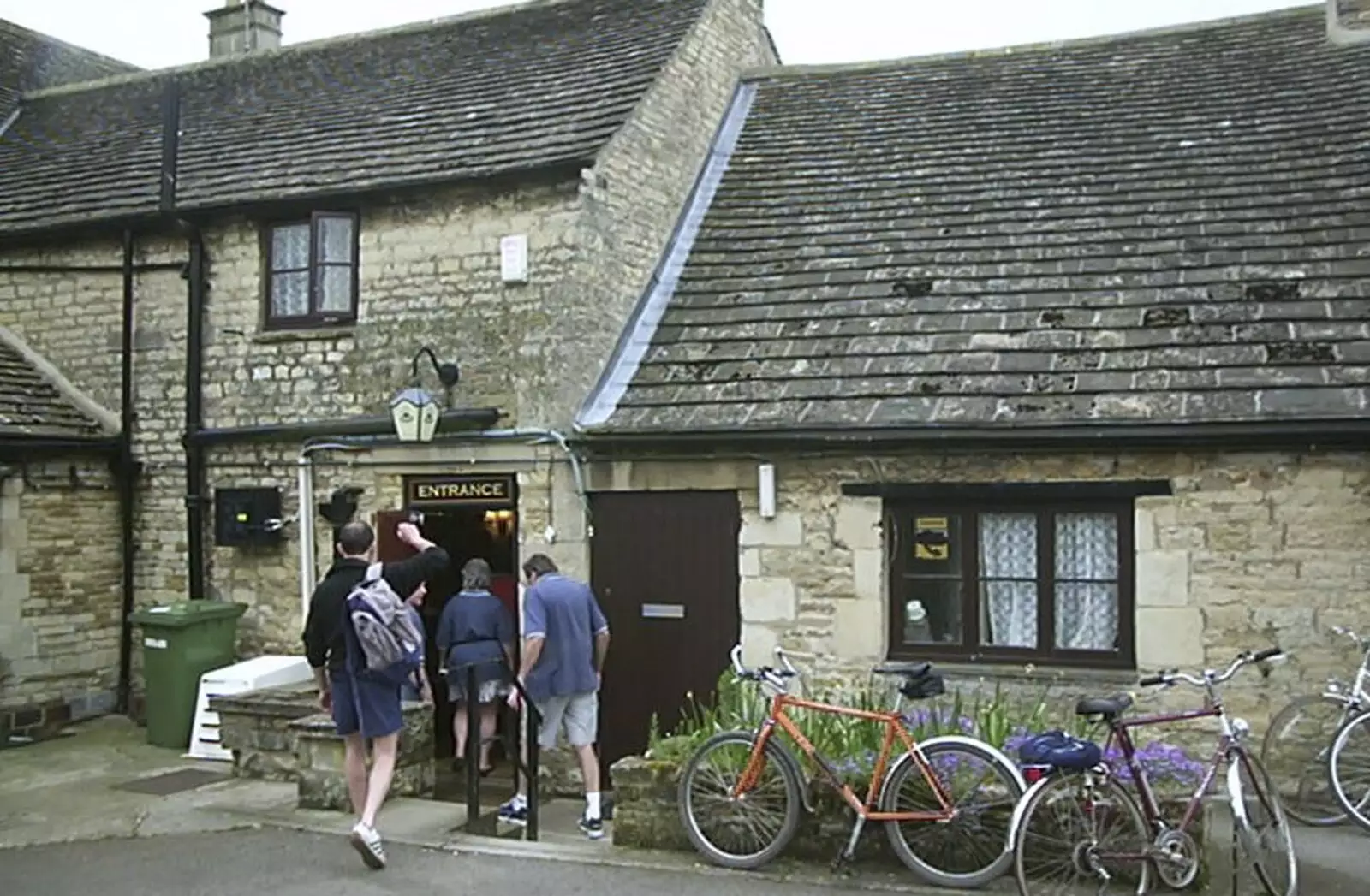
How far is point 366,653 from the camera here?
7.02 metres

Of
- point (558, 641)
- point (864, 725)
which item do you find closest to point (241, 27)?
point (558, 641)

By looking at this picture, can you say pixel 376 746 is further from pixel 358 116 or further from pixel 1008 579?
pixel 358 116

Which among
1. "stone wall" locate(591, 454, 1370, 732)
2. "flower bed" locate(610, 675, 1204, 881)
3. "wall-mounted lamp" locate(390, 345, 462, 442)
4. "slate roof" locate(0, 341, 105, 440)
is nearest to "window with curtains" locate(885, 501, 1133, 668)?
"stone wall" locate(591, 454, 1370, 732)

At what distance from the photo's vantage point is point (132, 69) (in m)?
18.4

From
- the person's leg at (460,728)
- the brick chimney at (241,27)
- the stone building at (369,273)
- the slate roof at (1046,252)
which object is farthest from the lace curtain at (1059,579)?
the brick chimney at (241,27)

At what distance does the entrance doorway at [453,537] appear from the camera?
10.6 meters

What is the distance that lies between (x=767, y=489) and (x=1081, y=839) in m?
3.97

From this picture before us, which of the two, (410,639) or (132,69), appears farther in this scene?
(132,69)

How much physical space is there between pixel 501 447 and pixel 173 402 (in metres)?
3.74

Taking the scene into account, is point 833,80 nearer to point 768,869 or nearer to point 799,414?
point 799,414

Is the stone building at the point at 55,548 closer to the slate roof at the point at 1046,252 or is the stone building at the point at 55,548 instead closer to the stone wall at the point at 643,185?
the stone wall at the point at 643,185

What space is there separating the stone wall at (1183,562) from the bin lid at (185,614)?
4896 millimetres

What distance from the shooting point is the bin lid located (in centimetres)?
1077

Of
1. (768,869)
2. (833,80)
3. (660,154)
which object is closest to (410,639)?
(768,869)
